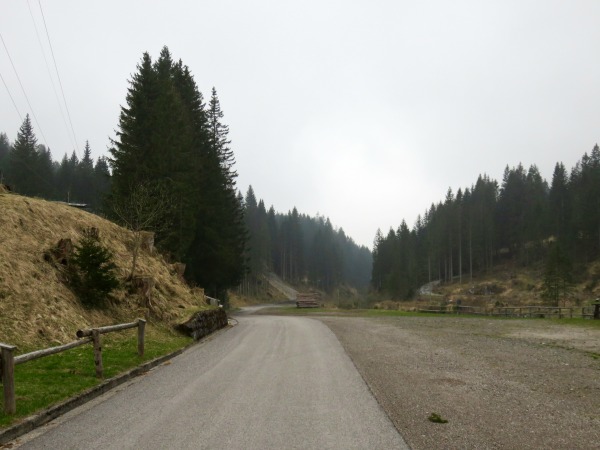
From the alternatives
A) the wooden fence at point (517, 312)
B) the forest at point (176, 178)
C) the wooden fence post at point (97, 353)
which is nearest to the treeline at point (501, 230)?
the wooden fence at point (517, 312)

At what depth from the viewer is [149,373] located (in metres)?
11.0

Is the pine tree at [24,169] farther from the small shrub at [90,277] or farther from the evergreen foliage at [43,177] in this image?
the small shrub at [90,277]

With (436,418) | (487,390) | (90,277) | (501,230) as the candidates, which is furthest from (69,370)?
(501,230)

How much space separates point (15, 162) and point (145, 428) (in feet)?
235

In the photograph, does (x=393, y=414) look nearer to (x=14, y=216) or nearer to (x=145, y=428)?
(x=145, y=428)

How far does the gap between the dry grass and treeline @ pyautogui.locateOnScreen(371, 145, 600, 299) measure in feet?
204

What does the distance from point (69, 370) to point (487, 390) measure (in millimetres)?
8791

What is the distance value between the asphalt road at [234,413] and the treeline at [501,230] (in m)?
69.5

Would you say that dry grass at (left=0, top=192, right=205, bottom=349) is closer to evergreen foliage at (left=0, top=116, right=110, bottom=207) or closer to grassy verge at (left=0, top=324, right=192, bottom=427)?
grassy verge at (left=0, top=324, right=192, bottom=427)

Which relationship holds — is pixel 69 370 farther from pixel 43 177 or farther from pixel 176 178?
pixel 43 177

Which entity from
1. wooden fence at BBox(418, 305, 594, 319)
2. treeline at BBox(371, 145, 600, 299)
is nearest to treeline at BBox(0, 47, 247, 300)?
wooden fence at BBox(418, 305, 594, 319)

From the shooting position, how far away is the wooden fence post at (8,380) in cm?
659

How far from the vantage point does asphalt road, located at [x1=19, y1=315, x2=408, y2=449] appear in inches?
226

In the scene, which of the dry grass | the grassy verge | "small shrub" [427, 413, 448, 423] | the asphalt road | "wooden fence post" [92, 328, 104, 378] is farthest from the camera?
the dry grass
